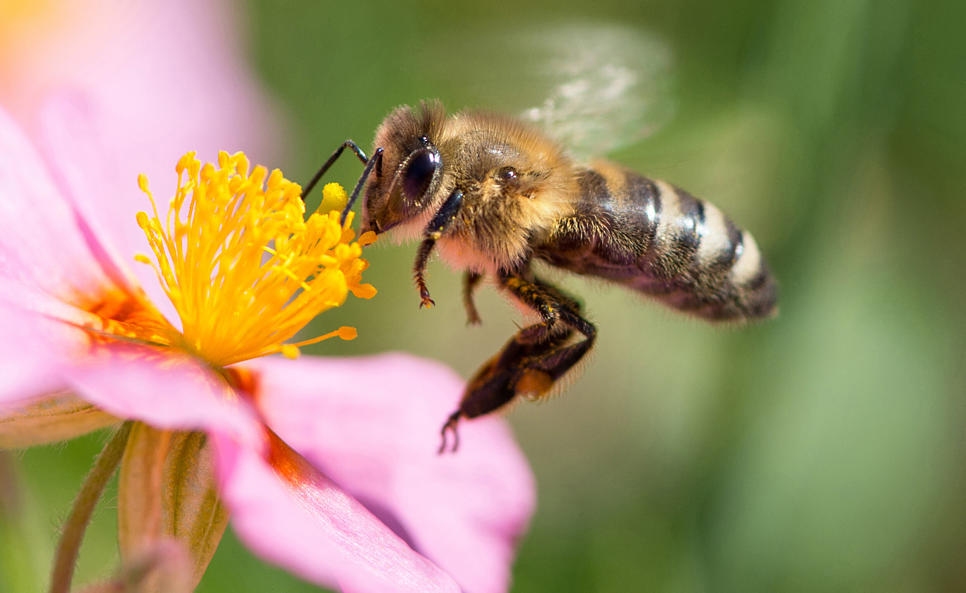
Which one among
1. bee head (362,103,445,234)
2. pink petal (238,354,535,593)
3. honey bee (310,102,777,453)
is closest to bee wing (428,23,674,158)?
honey bee (310,102,777,453)

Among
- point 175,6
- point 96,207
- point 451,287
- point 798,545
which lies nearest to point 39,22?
point 175,6

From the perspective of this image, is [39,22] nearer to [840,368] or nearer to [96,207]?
[96,207]

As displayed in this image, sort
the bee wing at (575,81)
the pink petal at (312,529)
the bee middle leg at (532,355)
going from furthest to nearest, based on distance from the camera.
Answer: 1. the bee wing at (575,81)
2. the bee middle leg at (532,355)
3. the pink petal at (312,529)

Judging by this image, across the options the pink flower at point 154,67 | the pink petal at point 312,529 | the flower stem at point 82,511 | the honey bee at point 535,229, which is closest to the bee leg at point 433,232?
the honey bee at point 535,229

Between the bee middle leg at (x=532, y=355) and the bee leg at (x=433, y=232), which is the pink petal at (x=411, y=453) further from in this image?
the bee leg at (x=433, y=232)

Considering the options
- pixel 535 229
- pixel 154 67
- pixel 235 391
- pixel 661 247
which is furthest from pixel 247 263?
pixel 154 67

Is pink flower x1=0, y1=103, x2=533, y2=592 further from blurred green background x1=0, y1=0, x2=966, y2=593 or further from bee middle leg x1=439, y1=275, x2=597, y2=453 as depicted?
blurred green background x1=0, y1=0, x2=966, y2=593

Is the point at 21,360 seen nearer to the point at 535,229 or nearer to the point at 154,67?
the point at 535,229
